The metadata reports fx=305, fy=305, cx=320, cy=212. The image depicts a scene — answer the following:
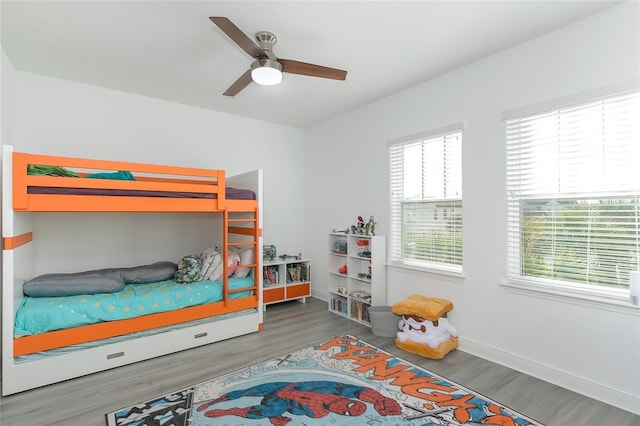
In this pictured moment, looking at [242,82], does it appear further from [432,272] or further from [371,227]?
[432,272]

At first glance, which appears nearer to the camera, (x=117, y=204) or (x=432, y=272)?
(x=117, y=204)

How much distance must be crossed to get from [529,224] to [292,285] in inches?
121

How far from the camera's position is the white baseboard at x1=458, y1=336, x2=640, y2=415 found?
6.93ft

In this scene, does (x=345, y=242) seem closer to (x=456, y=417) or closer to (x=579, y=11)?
(x=456, y=417)

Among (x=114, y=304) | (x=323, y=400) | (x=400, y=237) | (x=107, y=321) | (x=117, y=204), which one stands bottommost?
(x=323, y=400)

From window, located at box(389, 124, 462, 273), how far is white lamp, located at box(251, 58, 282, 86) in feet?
5.96

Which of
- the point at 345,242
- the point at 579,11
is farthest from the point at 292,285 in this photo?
the point at 579,11

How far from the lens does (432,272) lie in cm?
330

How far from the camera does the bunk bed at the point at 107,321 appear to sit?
7.52 feet

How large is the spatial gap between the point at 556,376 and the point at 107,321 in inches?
148

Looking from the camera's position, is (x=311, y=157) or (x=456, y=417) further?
(x=311, y=157)

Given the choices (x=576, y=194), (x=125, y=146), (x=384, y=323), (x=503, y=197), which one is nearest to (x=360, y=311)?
(x=384, y=323)

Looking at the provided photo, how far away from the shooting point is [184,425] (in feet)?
6.41

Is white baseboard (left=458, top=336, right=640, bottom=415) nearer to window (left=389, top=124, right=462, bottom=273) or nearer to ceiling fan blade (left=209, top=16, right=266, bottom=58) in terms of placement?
window (left=389, top=124, right=462, bottom=273)
